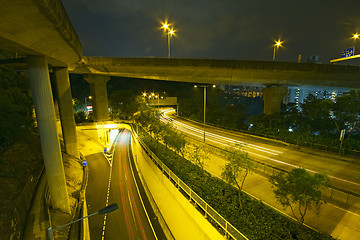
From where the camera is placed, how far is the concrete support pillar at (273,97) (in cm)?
2938

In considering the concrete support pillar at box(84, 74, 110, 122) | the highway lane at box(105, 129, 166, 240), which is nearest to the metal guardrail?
the highway lane at box(105, 129, 166, 240)

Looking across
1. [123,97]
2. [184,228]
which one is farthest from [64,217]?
[123,97]

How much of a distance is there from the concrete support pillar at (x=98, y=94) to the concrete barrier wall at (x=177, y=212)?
25.0m

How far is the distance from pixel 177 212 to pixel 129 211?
7.19m

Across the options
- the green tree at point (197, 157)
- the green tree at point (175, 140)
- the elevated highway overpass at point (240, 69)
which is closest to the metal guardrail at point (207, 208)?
the green tree at point (175, 140)

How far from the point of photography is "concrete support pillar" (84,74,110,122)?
122ft

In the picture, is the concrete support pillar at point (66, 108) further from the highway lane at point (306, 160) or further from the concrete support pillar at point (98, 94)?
the highway lane at point (306, 160)

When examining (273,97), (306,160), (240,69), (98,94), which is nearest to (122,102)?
(98,94)

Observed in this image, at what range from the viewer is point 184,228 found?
490 inches

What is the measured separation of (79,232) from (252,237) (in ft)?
43.3

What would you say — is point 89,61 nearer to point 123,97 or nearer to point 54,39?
point 54,39

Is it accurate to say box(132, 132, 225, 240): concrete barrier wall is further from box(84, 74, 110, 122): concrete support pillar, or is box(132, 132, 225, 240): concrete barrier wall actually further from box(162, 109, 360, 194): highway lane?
box(84, 74, 110, 122): concrete support pillar

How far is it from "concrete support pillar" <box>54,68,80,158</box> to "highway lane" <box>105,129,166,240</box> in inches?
279

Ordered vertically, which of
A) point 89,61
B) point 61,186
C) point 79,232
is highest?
point 89,61
